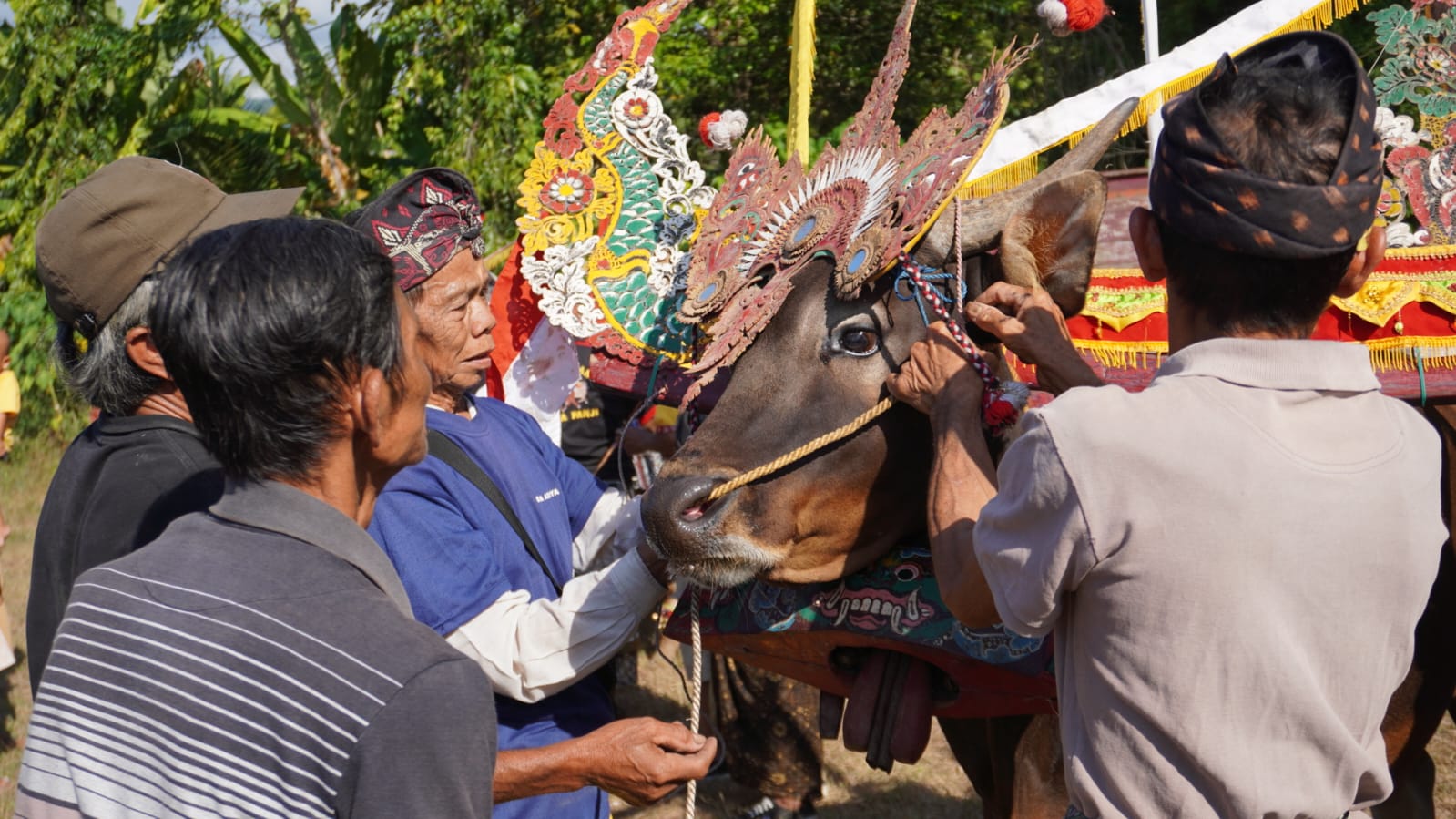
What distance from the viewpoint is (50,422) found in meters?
11.6

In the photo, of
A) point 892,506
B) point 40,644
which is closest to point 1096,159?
point 892,506

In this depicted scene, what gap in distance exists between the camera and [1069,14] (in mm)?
3176

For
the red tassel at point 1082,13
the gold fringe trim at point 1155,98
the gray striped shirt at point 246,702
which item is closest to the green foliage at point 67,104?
the gold fringe trim at point 1155,98

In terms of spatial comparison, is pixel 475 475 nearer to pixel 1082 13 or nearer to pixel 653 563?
pixel 653 563

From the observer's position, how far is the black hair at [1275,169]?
1.66 metres

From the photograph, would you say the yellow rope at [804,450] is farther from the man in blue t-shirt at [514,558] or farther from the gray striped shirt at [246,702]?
the gray striped shirt at [246,702]

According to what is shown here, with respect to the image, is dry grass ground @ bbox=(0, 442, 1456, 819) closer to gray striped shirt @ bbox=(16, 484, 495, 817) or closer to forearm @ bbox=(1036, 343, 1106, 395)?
forearm @ bbox=(1036, 343, 1106, 395)

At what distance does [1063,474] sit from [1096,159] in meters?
1.43

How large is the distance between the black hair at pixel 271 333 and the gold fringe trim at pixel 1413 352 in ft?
8.30

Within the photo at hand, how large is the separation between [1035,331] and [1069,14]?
1307 millimetres

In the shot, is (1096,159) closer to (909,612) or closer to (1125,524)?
(909,612)

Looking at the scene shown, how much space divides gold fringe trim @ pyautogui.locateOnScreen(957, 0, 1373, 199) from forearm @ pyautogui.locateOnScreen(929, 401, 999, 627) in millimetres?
1304

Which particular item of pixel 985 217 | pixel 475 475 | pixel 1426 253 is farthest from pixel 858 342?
pixel 1426 253

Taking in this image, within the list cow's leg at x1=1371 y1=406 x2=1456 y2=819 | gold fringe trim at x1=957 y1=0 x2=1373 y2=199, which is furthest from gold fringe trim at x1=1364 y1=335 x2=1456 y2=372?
gold fringe trim at x1=957 y1=0 x2=1373 y2=199
